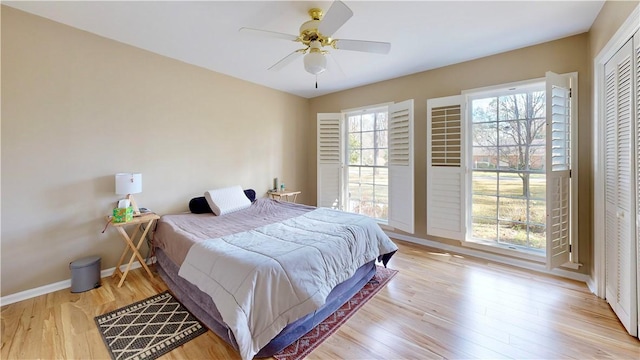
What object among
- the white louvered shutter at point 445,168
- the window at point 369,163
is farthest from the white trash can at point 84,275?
the white louvered shutter at point 445,168

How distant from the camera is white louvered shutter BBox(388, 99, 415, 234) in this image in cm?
353

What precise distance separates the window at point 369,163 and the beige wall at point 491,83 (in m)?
0.25

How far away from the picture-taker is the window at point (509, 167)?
2883 mm

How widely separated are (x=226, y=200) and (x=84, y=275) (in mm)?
1517

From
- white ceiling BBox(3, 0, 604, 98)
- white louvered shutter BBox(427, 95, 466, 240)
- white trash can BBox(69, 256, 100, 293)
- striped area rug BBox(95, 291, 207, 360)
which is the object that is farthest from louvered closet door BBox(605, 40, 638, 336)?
white trash can BBox(69, 256, 100, 293)

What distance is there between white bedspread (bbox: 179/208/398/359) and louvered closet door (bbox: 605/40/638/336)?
1.83m

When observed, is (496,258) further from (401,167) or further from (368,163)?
(368,163)

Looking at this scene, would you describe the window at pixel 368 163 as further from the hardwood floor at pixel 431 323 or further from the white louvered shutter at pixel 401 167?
the hardwood floor at pixel 431 323

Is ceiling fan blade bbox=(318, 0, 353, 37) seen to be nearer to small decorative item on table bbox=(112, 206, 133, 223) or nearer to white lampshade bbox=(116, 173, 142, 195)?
white lampshade bbox=(116, 173, 142, 195)

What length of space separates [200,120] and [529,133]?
4130 millimetres

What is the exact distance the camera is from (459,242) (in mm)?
3418

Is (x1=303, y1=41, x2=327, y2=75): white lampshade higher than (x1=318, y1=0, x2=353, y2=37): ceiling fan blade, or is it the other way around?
(x1=318, y1=0, x2=353, y2=37): ceiling fan blade

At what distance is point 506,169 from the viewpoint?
10.1 ft

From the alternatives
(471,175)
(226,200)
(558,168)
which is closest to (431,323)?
(558,168)
